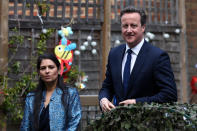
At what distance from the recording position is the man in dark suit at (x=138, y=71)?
2.36 m

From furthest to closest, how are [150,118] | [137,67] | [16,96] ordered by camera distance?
[16,96] → [137,67] → [150,118]

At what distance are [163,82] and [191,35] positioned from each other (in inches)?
143

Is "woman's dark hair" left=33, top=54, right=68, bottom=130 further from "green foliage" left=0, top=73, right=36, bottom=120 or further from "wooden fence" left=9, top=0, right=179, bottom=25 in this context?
"wooden fence" left=9, top=0, right=179, bottom=25

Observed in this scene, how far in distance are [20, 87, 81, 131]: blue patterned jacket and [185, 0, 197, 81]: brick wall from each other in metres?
3.15

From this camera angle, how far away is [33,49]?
4.72m

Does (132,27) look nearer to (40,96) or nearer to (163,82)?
(163,82)

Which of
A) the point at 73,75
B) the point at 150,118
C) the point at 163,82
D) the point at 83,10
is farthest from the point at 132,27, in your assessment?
the point at 83,10

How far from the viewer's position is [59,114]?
302cm

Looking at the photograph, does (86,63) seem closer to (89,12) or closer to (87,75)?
(87,75)

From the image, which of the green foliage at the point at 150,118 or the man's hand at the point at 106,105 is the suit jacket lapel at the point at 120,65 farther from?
the green foliage at the point at 150,118

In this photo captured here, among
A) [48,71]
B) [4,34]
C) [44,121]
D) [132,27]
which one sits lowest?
[44,121]

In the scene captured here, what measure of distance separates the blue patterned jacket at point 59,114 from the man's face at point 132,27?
3.06 ft

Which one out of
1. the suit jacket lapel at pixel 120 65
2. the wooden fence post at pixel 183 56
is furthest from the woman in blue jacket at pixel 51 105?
the wooden fence post at pixel 183 56

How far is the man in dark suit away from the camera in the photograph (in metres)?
2.36
